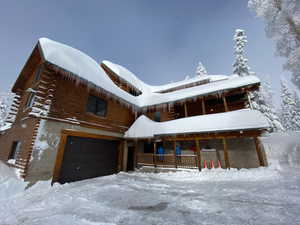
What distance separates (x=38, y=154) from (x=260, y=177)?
11210 millimetres

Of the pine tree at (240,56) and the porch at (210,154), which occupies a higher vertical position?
the pine tree at (240,56)

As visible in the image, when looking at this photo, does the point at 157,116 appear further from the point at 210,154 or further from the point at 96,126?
the point at 96,126

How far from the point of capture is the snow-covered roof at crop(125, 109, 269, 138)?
8.23 m

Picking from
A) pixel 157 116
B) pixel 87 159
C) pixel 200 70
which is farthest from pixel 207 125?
pixel 200 70

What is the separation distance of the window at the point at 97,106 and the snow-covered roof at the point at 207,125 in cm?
291

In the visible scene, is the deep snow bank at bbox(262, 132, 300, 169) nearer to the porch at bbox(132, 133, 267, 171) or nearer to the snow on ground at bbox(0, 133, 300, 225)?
the porch at bbox(132, 133, 267, 171)

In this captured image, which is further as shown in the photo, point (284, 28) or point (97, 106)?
point (284, 28)

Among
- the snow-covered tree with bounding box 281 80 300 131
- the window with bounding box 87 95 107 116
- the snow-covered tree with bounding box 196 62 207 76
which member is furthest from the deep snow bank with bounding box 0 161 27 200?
the snow-covered tree with bounding box 281 80 300 131

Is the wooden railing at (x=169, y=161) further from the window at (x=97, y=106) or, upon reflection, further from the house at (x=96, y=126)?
the window at (x=97, y=106)

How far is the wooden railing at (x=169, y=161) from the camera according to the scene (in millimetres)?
9773

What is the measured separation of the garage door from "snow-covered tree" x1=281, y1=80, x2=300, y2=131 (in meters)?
33.0

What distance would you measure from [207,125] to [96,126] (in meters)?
7.74

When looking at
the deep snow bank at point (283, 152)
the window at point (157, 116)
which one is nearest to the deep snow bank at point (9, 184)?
the window at point (157, 116)

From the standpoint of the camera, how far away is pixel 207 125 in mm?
9344
